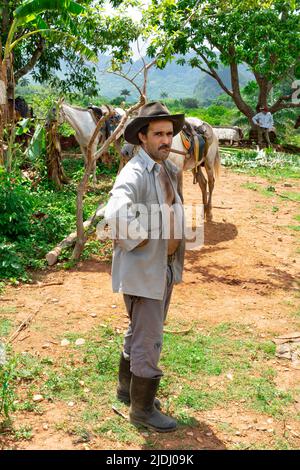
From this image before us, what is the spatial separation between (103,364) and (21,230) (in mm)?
3492

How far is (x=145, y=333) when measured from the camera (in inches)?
120

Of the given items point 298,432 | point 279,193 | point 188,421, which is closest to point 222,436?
point 188,421

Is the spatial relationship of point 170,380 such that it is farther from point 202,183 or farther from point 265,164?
point 265,164

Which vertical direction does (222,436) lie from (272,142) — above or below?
below

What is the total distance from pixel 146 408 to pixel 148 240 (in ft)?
3.68

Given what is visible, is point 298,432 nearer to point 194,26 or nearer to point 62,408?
point 62,408

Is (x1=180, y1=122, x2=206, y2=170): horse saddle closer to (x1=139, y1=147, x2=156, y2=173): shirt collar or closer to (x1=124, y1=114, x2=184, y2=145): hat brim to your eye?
(x1=124, y1=114, x2=184, y2=145): hat brim

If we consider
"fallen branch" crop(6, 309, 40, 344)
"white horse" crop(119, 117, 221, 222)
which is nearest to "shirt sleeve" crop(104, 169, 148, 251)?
"fallen branch" crop(6, 309, 40, 344)

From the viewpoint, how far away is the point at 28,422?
3.29 metres

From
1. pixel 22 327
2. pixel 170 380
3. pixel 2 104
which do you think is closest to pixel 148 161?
pixel 170 380

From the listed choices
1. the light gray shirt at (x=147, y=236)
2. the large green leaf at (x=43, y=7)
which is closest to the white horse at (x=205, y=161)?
the large green leaf at (x=43, y=7)

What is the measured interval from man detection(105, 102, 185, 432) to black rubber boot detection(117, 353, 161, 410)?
273 mm

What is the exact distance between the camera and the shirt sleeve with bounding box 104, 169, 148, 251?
108 inches
